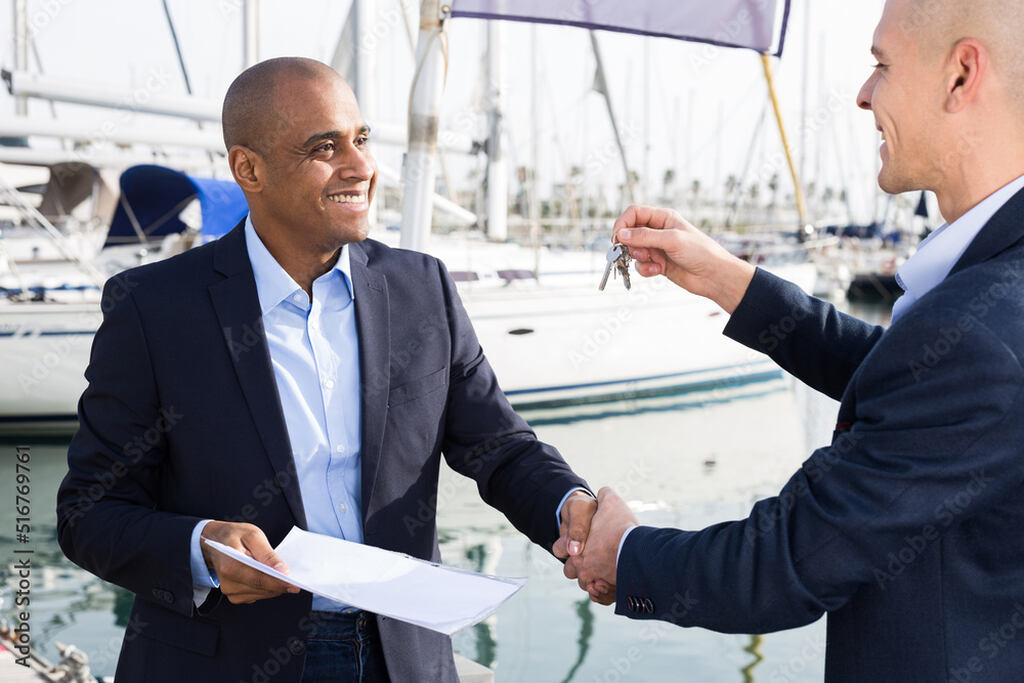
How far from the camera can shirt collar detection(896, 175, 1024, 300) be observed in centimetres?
161

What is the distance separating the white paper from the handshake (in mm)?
203

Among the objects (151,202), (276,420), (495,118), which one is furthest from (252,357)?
(495,118)

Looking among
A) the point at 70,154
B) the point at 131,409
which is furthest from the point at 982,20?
the point at 70,154

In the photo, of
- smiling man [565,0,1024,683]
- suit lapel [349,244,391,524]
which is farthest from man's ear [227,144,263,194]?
smiling man [565,0,1024,683]

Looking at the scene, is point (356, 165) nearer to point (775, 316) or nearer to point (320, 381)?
point (320, 381)

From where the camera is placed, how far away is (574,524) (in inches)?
89.7

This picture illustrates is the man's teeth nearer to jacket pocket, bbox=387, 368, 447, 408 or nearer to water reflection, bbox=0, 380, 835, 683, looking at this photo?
jacket pocket, bbox=387, 368, 447, 408

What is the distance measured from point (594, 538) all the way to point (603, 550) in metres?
0.05

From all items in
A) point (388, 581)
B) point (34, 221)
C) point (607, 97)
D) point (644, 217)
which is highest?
point (644, 217)

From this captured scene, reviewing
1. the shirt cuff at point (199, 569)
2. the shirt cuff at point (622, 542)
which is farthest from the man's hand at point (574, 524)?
the shirt cuff at point (199, 569)

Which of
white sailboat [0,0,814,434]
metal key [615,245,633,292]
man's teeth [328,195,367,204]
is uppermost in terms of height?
man's teeth [328,195,367,204]

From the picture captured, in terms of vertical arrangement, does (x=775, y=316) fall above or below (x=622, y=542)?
above

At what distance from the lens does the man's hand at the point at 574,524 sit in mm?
2230

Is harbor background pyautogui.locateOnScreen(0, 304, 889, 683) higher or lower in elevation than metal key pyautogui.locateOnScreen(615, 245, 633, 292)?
lower
